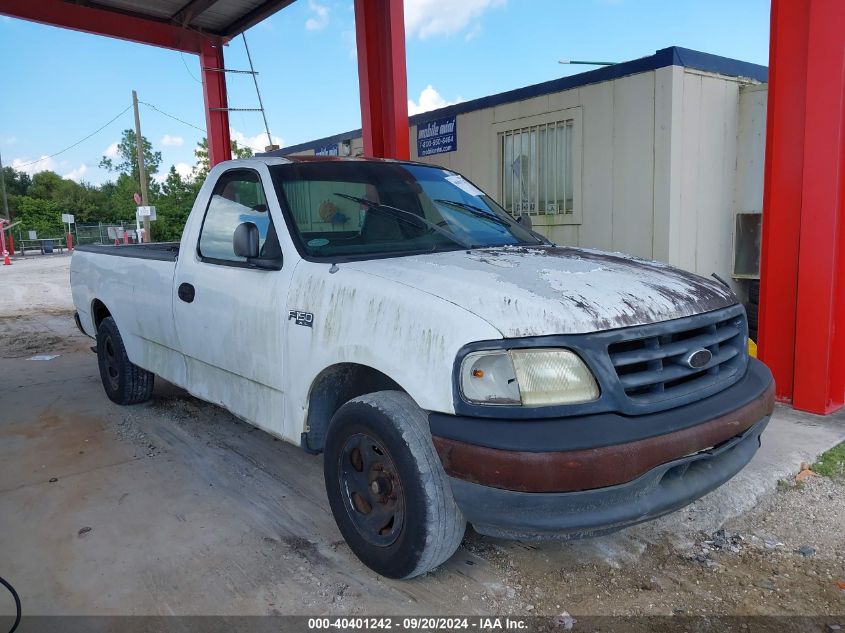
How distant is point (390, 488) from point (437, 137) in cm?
748

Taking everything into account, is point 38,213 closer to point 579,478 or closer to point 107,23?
point 107,23

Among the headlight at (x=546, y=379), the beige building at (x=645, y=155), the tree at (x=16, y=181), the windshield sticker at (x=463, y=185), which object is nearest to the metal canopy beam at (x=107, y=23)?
the beige building at (x=645, y=155)

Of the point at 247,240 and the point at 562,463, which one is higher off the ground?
the point at 247,240

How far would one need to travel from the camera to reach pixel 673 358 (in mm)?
2486

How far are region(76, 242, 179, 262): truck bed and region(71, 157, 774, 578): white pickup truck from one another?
33.0 inches

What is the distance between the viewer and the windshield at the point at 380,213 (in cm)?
325

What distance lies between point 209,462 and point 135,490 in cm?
52

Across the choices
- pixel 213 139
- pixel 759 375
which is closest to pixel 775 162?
pixel 759 375

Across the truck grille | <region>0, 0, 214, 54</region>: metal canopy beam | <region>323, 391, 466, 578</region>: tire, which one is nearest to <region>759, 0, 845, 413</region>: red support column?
the truck grille

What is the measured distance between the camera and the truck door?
3.22 metres

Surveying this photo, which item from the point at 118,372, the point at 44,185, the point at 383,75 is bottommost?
the point at 118,372

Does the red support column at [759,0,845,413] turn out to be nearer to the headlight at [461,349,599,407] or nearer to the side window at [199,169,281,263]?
the headlight at [461,349,599,407]

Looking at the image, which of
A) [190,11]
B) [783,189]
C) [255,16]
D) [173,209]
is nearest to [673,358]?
[783,189]

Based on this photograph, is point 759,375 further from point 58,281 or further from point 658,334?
point 58,281
